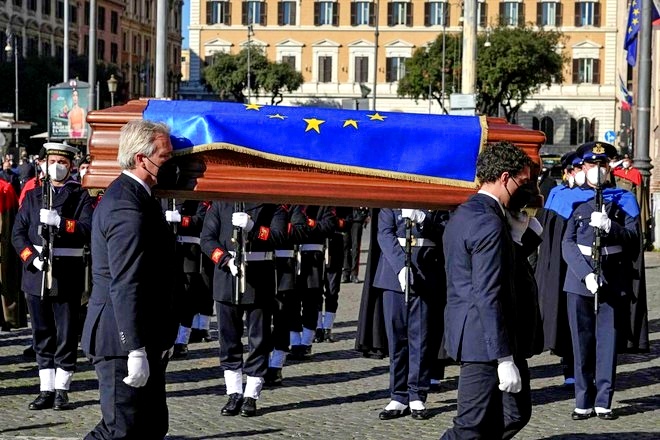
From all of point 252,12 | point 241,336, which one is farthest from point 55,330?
point 252,12

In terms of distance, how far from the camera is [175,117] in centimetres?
775

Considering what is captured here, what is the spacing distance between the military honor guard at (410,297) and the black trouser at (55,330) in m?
2.32

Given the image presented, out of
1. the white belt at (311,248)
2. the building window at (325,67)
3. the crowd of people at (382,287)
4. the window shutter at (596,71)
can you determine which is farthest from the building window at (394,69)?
the crowd of people at (382,287)

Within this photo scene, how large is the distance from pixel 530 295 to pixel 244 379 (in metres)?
4.26

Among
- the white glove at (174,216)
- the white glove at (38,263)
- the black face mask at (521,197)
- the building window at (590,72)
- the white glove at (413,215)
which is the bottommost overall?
the white glove at (38,263)

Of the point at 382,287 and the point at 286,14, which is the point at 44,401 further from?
the point at 286,14

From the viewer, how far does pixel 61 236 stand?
34.4ft

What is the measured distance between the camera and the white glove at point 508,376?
680 cm

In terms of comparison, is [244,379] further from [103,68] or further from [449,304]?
[103,68]

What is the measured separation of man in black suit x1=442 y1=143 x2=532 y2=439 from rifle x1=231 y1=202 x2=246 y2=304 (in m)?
3.19

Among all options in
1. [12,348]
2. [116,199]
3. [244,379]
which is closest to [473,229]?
[116,199]

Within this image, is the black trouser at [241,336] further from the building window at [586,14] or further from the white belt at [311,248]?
the building window at [586,14]

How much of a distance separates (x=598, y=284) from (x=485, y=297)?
342 cm

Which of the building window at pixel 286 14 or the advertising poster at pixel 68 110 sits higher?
the building window at pixel 286 14
